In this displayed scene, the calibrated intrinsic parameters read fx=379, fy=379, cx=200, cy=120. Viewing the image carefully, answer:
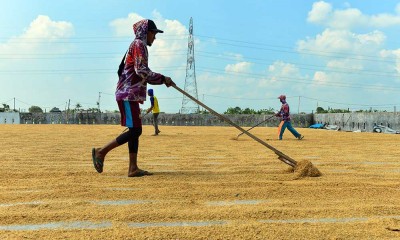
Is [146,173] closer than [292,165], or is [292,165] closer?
[146,173]

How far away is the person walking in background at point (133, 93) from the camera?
463 cm

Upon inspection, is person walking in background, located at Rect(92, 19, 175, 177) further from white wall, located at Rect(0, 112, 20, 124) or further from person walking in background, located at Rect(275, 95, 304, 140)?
white wall, located at Rect(0, 112, 20, 124)

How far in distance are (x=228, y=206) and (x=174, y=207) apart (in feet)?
1.47

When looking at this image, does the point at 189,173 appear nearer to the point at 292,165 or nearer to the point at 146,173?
the point at 146,173

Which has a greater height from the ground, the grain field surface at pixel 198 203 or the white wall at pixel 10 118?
the white wall at pixel 10 118

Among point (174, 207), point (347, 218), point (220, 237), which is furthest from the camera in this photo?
point (174, 207)

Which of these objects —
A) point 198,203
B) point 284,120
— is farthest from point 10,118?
point 198,203

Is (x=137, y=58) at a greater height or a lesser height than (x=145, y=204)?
greater

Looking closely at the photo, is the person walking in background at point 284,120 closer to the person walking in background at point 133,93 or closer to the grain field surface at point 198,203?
the grain field surface at point 198,203

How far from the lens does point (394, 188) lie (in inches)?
157

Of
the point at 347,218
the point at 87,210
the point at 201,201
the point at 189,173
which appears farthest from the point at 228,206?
the point at 189,173

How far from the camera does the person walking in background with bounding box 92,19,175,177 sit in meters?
4.63

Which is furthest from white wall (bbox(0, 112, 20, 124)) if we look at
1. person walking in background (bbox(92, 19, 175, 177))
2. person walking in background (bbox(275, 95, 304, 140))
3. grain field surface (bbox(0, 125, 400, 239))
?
person walking in background (bbox(92, 19, 175, 177))

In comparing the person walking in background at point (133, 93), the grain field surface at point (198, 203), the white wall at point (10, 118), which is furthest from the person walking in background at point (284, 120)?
the white wall at point (10, 118)
